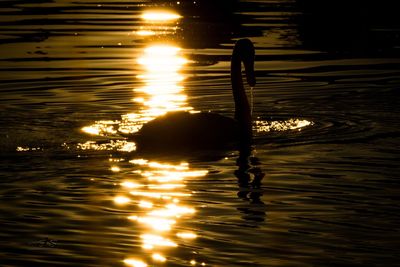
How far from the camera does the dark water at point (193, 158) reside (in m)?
9.56

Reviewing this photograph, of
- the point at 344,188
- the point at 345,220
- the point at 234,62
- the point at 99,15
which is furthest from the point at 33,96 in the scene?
the point at 99,15

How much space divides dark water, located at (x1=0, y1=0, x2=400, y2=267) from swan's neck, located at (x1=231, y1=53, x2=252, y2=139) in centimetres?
29

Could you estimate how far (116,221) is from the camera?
1030cm

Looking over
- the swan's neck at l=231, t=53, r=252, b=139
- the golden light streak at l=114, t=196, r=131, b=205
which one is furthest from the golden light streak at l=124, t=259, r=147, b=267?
the swan's neck at l=231, t=53, r=252, b=139

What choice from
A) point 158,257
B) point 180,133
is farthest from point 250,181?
point 158,257

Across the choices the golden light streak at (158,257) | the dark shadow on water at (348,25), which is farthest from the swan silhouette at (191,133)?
the dark shadow on water at (348,25)

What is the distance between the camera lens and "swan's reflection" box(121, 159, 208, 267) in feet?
31.2

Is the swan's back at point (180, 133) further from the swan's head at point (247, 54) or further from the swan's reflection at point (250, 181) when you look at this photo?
the swan's head at point (247, 54)

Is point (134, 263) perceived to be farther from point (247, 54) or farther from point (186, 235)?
point (247, 54)

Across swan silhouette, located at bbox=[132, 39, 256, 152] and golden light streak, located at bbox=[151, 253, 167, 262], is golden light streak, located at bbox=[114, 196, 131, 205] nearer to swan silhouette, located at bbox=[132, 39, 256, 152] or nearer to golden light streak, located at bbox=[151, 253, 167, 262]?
golden light streak, located at bbox=[151, 253, 167, 262]

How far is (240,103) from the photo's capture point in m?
15.3

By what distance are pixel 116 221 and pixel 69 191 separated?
1279 millimetres

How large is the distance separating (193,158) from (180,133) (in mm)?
557

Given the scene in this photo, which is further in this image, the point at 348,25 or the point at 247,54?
the point at 348,25
